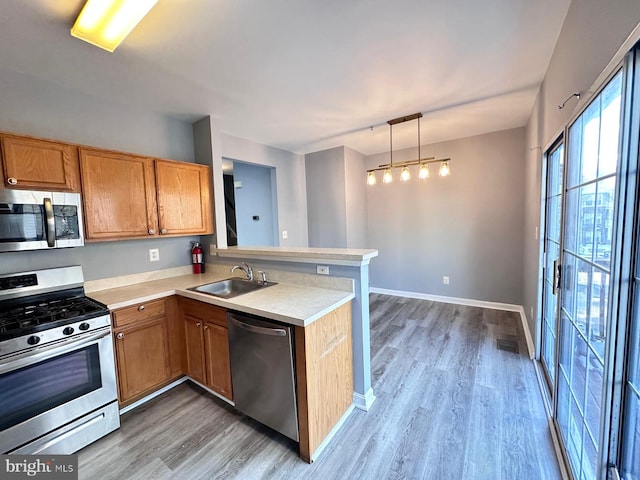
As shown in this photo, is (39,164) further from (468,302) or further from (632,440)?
(468,302)

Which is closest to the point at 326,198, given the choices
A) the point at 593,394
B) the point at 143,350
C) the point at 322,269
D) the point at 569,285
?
the point at 322,269

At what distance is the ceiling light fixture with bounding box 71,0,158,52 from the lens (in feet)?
4.29

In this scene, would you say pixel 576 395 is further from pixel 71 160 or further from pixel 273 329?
pixel 71 160

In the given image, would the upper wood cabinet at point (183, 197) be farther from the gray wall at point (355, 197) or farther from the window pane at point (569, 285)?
the window pane at point (569, 285)

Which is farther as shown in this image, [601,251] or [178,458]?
[178,458]

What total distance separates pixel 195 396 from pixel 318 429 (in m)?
1.22

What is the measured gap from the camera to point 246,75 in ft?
6.81

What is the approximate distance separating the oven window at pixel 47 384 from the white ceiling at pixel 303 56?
1.97m

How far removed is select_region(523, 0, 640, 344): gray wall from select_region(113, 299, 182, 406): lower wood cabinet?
299 cm

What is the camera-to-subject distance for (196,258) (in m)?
2.94

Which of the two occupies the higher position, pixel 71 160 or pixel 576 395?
pixel 71 160

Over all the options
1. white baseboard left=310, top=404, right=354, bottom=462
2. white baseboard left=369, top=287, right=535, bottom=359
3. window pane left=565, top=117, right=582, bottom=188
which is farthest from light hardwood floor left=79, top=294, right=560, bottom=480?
window pane left=565, top=117, right=582, bottom=188

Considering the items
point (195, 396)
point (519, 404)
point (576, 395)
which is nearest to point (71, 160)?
point (195, 396)

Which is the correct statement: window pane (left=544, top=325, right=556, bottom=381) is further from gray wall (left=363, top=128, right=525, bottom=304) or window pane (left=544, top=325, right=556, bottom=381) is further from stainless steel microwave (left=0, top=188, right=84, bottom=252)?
stainless steel microwave (left=0, top=188, right=84, bottom=252)
